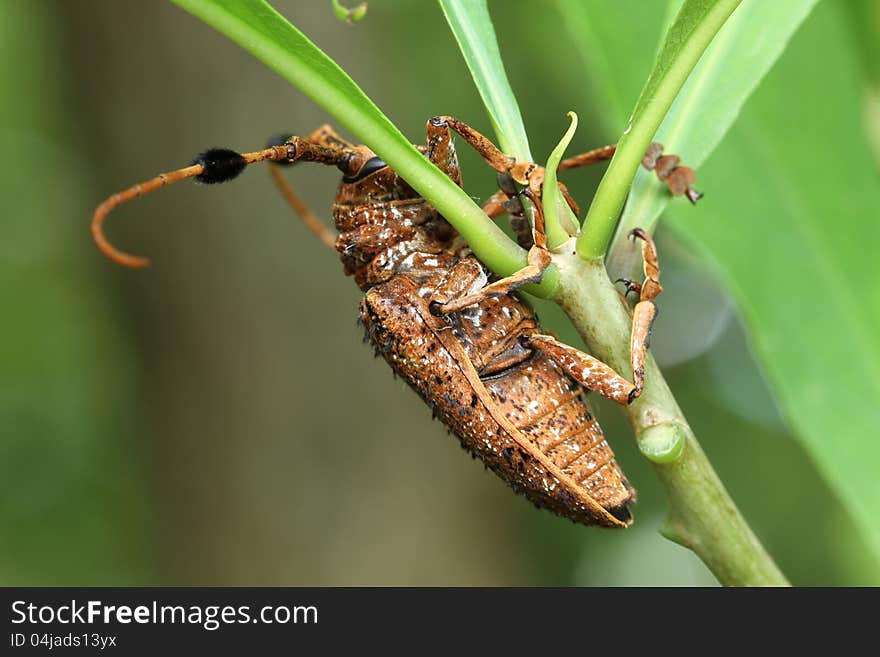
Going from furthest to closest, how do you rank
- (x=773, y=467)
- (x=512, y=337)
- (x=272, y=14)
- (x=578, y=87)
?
(x=773, y=467) → (x=578, y=87) → (x=512, y=337) → (x=272, y=14)

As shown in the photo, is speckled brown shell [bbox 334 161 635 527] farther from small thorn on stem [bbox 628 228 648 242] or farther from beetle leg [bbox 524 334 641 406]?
small thorn on stem [bbox 628 228 648 242]

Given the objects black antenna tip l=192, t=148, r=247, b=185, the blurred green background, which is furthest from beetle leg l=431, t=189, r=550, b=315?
the blurred green background

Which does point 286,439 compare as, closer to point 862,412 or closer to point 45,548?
point 862,412

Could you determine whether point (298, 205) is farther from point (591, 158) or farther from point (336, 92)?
point (336, 92)

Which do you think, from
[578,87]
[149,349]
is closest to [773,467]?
[578,87]

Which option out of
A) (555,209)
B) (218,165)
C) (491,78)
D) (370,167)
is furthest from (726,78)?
(218,165)
